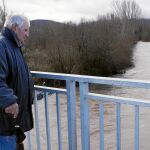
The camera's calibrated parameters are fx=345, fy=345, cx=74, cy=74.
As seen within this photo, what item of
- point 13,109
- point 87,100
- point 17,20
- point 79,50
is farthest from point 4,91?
point 79,50

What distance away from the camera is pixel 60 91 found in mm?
2941

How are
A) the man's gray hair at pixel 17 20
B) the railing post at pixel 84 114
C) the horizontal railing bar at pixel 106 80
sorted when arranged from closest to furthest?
the horizontal railing bar at pixel 106 80
the man's gray hair at pixel 17 20
the railing post at pixel 84 114

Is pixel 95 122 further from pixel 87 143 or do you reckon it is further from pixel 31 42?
pixel 31 42

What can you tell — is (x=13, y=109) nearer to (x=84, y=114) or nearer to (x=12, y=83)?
(x=12, y=83)

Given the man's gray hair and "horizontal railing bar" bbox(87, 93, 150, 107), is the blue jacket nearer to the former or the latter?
the man's gray hair

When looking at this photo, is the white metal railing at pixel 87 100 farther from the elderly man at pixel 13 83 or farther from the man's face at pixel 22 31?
the man's face at pixel 22 31

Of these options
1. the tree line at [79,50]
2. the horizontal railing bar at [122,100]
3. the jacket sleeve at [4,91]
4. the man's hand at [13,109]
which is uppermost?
the jacket sleeve at [4,91]

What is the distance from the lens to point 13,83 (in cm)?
265

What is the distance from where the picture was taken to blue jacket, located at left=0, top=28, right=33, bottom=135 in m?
2.48

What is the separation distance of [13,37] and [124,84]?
36.3 inches

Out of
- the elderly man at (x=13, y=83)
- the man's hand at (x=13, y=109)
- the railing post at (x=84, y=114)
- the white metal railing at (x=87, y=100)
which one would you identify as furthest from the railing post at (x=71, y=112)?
the man's hand at (x=13, y=109)

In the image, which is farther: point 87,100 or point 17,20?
point 87,100

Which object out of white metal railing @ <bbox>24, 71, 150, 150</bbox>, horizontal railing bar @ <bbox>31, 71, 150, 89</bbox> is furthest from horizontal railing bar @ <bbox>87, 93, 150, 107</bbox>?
horizontal railing bar @ <bbox>31, 71, 150, 89</bbox>

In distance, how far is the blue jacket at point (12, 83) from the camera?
2479mm
